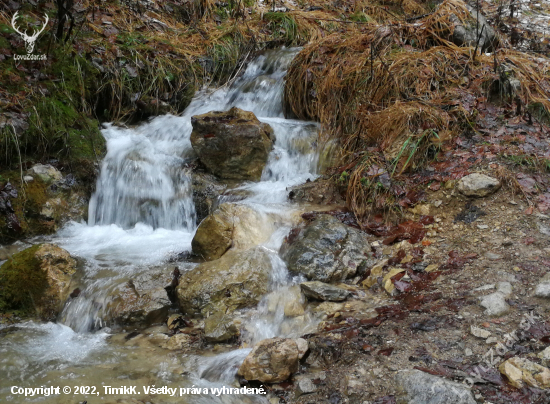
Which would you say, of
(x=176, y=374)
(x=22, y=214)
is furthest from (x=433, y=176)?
(x=22, y=214)

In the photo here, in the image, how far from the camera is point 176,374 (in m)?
2.48

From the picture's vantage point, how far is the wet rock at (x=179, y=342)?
2764 millimetres

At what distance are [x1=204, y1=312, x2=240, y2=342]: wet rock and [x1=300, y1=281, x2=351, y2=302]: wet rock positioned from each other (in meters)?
0.55

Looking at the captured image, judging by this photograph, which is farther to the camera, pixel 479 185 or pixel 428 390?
pixel 479 185

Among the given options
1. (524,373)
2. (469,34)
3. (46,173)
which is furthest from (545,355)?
(469,34)

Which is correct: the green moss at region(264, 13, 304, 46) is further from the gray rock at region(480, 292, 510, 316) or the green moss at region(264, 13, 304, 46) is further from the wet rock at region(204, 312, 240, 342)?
the gray rock at region(480, 292, 510, 316)

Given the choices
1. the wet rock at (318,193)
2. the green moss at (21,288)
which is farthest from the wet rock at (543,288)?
A: the green moss at (21,288)

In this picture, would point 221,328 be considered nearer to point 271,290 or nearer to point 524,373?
point 271,290

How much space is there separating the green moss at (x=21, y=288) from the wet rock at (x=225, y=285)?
1122 mm

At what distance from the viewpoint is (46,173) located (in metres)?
4.32

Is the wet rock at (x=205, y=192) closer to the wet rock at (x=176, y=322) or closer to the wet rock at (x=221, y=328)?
the wet rock at (x=176, y=322)

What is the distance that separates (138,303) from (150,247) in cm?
93

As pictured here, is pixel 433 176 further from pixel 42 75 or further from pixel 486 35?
pixel 42 75

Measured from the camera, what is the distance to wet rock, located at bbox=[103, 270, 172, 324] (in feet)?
9.96
